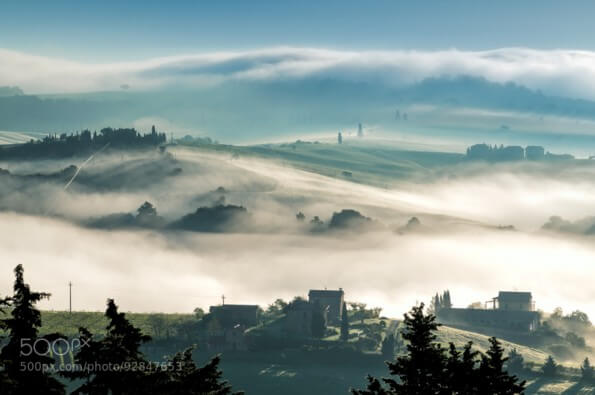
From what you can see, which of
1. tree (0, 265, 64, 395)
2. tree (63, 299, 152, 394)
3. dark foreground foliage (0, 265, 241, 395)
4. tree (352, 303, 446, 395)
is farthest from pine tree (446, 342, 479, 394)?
tree (0, 265, 64, 395)

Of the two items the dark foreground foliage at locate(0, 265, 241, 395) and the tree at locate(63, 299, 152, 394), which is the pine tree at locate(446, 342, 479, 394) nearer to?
the dark foreground foliage at locate(0, 265, 241, 395)

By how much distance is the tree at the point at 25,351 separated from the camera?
5422 cm

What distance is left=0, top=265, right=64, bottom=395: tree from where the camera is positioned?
54219 millimetres

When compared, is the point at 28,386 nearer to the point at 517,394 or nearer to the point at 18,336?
the point at 18,336

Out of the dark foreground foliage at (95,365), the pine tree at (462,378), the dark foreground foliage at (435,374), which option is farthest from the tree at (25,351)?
the pine tree at (462,378)

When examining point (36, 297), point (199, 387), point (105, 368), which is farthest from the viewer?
point (199, 387)

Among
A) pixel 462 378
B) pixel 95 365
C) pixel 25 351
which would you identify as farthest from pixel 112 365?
pixel 462 378

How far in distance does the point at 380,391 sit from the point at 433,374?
9.20 ft

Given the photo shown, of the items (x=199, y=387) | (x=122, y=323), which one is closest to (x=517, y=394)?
(x=199, y=387)

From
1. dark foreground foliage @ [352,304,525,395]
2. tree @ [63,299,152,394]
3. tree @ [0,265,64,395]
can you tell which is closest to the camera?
tree @ [0,265,64,395]

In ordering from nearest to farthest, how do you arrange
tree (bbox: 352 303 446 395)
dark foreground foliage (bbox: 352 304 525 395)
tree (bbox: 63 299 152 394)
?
tree (bbox: 63 299 152 394), dark foreground foliage (bbox: 352 304 525 395), tree (bbox: 352 303 446 395)

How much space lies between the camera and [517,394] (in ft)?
214

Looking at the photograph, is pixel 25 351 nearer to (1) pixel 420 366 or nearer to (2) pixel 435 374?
(1) pixel 420 366

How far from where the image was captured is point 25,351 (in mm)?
55031
